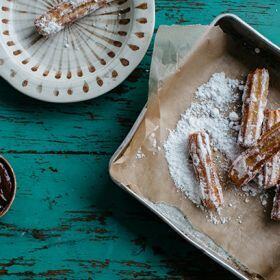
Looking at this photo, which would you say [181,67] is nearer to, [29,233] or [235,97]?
[235,97]

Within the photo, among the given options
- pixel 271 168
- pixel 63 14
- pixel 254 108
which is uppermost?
pixel 63 14

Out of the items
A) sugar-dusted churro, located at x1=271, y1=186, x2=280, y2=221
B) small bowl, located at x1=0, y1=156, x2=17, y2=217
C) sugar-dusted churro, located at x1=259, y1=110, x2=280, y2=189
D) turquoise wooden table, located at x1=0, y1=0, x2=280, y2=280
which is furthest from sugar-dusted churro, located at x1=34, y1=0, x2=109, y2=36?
sugar-dusted churro, located at x1=271, y1=186, x2=280, y2=221

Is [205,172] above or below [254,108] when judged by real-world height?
below

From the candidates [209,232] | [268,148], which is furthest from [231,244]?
[268,148]

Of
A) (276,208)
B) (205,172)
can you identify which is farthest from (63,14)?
(276,208)

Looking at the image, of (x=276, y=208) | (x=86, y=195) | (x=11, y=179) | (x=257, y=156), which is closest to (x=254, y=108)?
(x=257, y=156)

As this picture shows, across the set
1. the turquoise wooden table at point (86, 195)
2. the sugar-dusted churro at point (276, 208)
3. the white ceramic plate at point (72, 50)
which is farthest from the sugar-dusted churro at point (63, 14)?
the sugar-dusted churro at point (276, 208)

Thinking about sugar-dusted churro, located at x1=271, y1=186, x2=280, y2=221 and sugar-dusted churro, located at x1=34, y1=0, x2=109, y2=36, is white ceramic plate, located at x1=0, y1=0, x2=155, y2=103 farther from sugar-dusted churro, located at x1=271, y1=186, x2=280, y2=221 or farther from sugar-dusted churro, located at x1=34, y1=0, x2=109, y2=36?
sugar-dusted churro, located at x1=271, y1=186, x2=280, y2=221

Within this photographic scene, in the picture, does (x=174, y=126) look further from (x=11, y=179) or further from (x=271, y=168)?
(x=11, y=179)
